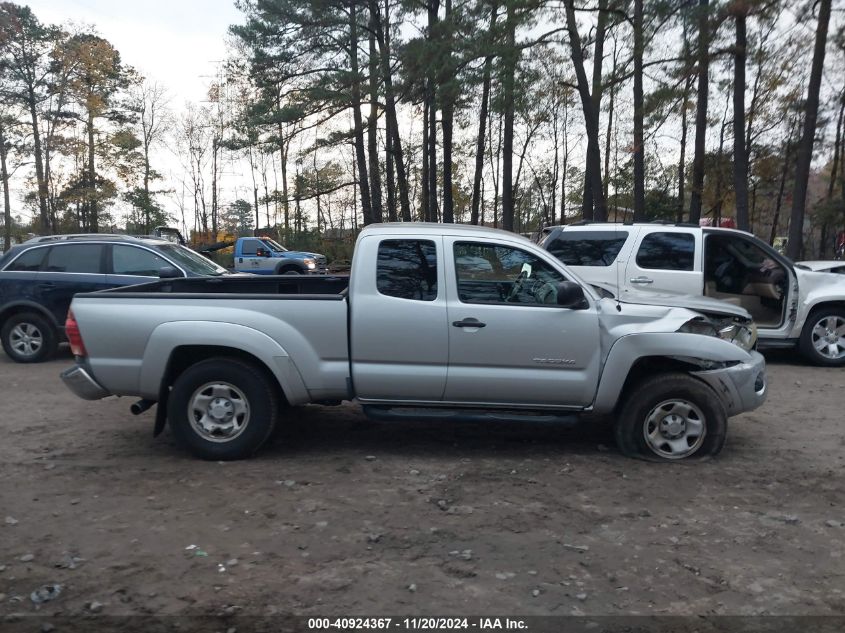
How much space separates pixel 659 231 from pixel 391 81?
14.3m

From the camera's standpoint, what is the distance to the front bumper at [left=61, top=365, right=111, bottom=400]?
5609mm

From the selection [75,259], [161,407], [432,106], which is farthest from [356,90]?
[161,407]

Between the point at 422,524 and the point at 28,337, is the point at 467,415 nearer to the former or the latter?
the point at 422,524

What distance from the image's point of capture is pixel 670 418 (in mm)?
5617

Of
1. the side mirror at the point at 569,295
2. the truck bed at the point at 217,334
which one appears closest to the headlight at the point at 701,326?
the side mirror at the point at 569,295

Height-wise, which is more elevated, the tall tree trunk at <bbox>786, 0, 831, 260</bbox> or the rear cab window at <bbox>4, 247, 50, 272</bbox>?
the tall tree trunk at <bbox>786, 0, 831, 260</bbox>

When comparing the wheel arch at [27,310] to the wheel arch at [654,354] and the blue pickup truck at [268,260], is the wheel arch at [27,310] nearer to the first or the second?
the wheel arch at [654,354]

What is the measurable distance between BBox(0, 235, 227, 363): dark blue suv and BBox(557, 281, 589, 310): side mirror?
657 centimetres

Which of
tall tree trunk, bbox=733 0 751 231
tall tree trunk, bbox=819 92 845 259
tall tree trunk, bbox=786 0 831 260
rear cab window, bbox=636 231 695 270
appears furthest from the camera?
tall tree trunk, bbox=819 92 845 259

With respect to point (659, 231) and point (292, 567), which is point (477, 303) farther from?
point (659, 231)

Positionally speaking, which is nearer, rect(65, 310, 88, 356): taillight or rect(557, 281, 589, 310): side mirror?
rect(557, 281, 589, 310): side mirror

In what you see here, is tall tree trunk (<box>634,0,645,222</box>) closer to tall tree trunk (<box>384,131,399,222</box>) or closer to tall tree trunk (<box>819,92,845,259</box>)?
tall tree trunk (<box>384,131,399,222</box>)

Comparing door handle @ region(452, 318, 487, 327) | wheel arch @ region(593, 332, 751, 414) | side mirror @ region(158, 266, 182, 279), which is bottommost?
wheel arch @ region(593, 332, 751, 414)

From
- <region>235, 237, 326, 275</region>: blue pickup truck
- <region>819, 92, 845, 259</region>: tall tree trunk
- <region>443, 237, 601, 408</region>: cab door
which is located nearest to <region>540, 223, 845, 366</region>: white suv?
<region>443, 237, 601, 408</region>: cab door
